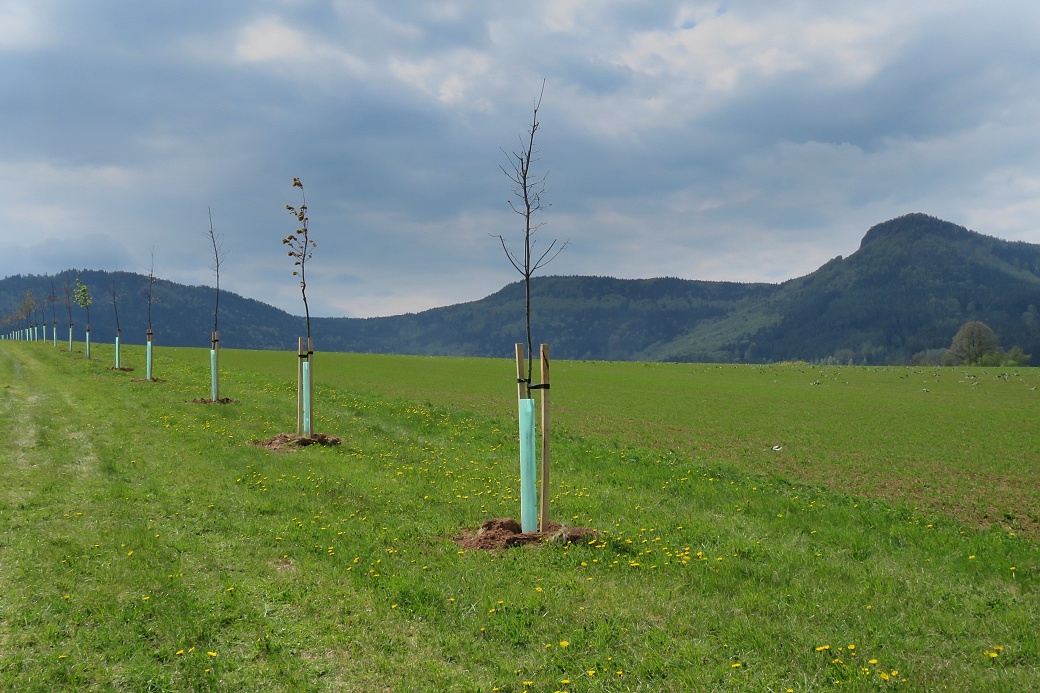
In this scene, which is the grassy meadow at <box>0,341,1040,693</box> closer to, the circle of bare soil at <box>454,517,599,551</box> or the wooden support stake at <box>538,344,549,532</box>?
the circle of bare soil at <box>454,517,599,551</box>

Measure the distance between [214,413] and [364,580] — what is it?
1832 cm

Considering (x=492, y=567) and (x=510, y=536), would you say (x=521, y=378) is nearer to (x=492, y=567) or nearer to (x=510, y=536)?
(x=510, y=536)

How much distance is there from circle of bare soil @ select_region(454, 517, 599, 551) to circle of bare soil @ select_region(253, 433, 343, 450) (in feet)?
30.4

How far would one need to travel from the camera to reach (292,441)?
738 inches

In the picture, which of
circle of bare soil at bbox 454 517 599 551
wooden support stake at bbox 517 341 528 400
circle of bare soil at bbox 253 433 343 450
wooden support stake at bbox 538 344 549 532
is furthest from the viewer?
circle of bare soil at bbox 253 433 343 450

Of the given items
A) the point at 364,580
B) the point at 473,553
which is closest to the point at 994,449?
the point at 473,553

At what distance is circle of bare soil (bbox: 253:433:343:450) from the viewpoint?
60.3 feet

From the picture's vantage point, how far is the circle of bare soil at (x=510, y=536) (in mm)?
10156

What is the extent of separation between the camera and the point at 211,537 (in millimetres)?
10500

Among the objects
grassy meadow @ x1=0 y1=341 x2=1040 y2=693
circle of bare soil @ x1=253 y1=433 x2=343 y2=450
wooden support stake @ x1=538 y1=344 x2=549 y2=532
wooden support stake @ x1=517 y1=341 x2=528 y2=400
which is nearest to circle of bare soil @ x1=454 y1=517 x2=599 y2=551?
wooden support stake @ x1=538 y1=344 x2=549 y2=532

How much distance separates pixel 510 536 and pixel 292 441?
1057 cm

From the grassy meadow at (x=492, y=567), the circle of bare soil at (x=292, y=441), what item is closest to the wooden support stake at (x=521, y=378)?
the grassy meadow at (x=492, y=567)

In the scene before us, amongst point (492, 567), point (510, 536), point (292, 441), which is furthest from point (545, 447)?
point (292, 441)

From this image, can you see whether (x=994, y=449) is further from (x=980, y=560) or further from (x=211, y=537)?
(x=211, y=537)
